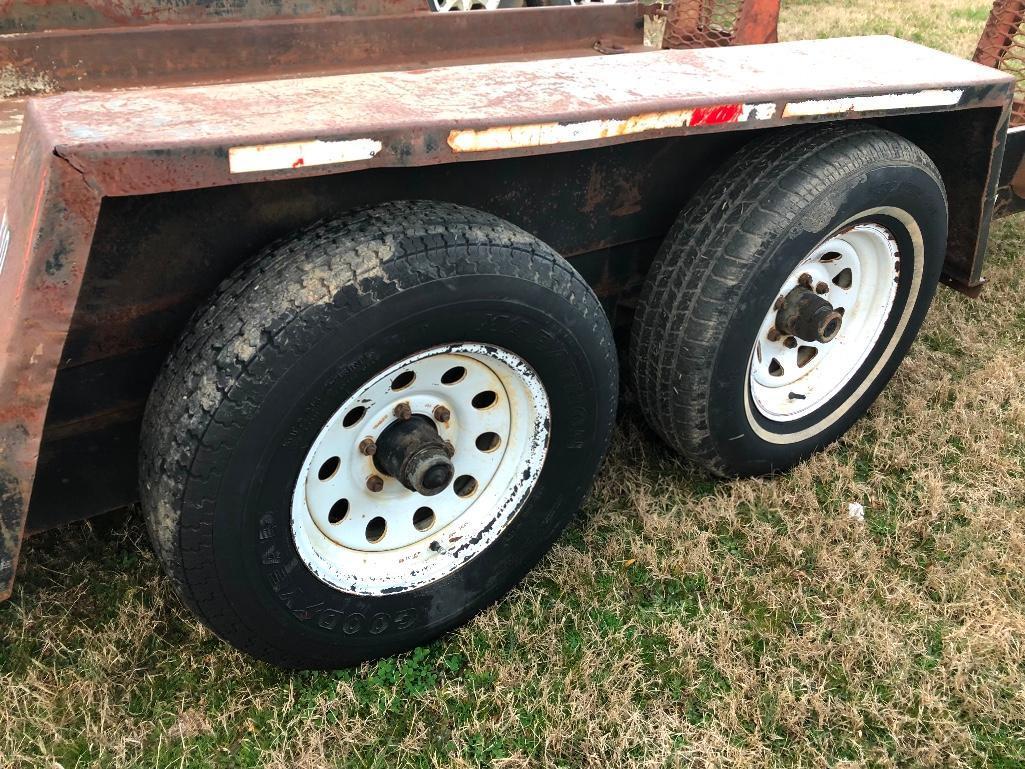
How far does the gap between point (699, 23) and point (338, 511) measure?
3.05 metres

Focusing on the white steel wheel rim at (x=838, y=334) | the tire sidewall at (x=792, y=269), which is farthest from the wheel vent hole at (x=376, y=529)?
the white steel wheel rim at (x=838, y=334)

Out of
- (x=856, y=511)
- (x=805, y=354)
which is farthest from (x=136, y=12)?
(x=856, y=511)

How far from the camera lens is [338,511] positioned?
6.34 ft

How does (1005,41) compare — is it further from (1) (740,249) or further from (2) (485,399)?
(2) (485,399)

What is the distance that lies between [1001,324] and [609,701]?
101 inches

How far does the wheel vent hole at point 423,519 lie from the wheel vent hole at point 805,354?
1.32 m

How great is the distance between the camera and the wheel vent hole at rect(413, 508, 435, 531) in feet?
6.72

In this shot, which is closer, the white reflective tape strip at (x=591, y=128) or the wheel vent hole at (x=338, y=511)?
the white reflective tape strip at (x=591, y=128)

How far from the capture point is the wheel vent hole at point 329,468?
1855 millimetres

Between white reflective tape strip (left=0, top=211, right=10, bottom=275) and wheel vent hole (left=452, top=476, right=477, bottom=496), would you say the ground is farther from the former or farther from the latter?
white reflective tape strip (left=0, top=211, right=10, bottom=275)

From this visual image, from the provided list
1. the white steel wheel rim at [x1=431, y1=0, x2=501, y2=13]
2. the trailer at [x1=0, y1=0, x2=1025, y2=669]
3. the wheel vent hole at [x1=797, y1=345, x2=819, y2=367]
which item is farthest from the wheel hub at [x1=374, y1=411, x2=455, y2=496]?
the white steel wheel rim at [x1=431, y1=0, x2=501, y2=13]

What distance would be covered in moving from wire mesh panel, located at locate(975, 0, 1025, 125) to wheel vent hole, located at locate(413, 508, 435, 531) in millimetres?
2931

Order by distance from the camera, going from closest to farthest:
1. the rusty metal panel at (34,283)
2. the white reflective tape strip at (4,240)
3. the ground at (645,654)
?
the rusty metal panel at (34,283) → the white reflective tape strip at (4,240) → the ground at (645,654)

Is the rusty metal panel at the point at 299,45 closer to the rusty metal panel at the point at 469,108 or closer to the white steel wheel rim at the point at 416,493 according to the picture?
the rusty metal panel at the point at 469,108
